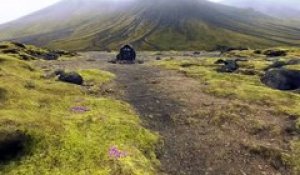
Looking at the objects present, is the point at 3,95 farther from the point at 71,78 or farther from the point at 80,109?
the point at 71,78

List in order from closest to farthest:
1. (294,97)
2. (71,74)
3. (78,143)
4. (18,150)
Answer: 1. (18,150)
2. (78,143)
3. (294,97)
4. (71,74)

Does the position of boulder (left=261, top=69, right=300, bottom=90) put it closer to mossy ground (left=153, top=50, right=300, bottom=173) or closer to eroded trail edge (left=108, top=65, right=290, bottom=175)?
mossy ground (left=153, top=50, right=300, bottom=173)

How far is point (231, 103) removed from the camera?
190 feet

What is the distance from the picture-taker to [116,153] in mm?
34719

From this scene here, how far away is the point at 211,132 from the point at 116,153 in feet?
49.7

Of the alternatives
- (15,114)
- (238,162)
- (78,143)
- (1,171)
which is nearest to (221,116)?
(238,162)

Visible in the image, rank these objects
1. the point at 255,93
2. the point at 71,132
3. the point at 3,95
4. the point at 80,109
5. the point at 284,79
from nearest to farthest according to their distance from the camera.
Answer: the point at 71,132, the point at 3,95, the point at 80,109, the point at 255,93, the point at 284,79

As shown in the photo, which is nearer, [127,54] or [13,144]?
[13,144]

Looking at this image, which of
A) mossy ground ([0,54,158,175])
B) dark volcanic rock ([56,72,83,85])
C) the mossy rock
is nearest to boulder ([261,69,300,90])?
mossy ground ([0,54,158,175])

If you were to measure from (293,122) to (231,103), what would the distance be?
11112 mm

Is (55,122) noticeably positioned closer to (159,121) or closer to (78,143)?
(78,143)

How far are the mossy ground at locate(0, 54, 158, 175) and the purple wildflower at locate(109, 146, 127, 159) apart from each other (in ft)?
0.95

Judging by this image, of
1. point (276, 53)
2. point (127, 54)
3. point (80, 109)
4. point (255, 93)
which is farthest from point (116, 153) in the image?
point (276, 53)

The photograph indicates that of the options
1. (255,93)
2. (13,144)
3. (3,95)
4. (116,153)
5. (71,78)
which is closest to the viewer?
(13,144)
